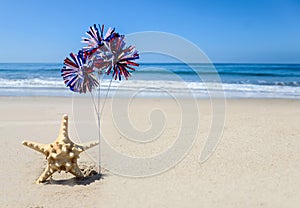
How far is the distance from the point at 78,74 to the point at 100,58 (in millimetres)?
304

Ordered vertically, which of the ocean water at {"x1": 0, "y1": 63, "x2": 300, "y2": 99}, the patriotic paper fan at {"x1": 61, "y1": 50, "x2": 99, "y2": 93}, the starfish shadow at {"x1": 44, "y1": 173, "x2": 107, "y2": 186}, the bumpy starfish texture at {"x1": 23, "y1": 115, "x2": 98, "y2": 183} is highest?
the ocean water at {"x1": 0, "y1": 63, "x2": 300, "y2": 99}

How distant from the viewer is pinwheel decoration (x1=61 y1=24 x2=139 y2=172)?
3.19m

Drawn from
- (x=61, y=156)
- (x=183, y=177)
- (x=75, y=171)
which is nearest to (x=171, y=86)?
(x=183, y=177)

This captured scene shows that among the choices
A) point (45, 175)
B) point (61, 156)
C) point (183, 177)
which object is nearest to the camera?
point (61, 156)

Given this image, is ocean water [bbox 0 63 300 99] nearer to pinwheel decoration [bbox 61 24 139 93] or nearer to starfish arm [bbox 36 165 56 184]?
pinwheel decoration [bbox 61 24 139 93]

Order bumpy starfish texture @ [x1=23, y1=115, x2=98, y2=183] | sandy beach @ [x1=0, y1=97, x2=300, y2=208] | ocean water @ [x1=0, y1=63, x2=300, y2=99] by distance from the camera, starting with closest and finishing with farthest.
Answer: sandy beach @ [x1=0, y1=97, x2=300, y2=208], bumpy starfish texture @ [x1=23, y1=115, x2=98, y2=183], ocean water @ [x1=0, y1=63, x2=300, y2=99]

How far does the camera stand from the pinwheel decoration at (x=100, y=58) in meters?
3.19

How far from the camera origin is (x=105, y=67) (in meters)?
3.28

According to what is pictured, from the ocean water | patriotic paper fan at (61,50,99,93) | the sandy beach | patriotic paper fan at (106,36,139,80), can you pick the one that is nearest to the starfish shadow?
the sandy beach

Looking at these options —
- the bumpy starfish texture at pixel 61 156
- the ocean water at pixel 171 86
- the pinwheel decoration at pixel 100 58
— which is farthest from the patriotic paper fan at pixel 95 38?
the ocean water at pixel 171 86

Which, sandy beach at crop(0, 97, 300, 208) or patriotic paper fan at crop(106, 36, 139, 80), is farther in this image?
patriotic paper fan at crop(106, 36, 139, 80)

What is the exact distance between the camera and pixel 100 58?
3.23 metres

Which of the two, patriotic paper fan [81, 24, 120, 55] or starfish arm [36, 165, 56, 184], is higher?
patriotic paper fan [81, 24, 120, 55]

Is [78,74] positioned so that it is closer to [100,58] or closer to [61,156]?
[100,58]
